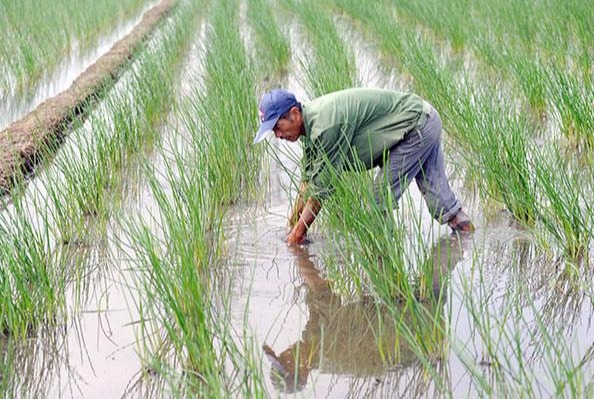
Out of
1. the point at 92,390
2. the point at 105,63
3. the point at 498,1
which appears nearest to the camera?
the point at 92,390

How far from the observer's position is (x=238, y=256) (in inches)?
155

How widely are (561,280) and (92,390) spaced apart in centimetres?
183

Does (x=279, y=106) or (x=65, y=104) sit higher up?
(x=65, y=104)

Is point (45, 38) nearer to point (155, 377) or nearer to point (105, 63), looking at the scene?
point (105, 63)

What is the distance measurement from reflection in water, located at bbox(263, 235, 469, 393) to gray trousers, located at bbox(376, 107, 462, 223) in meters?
0.65

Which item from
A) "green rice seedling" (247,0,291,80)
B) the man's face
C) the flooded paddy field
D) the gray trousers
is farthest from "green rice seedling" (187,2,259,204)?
"green rice seedling" (247,0,291,80)

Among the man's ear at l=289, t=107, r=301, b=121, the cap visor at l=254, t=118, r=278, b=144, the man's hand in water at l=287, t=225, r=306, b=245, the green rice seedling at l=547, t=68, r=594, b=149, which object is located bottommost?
the man's hand in water at l=287, t=225, r=306, b=245

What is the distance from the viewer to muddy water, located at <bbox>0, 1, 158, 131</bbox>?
7.04 m

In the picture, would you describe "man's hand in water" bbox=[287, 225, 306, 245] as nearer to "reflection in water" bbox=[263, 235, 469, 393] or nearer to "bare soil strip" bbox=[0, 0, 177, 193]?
"reflection in water" bbox=[263, 235, 469, 393]

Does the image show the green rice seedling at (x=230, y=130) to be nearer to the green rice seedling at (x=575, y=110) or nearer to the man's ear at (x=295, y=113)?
the man's ear at (x=295, y=113)

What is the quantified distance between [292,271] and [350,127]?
67 cm

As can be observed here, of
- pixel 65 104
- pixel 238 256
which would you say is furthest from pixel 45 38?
pixel 238 256

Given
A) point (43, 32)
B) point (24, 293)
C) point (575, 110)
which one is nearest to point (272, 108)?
point (24, 293)

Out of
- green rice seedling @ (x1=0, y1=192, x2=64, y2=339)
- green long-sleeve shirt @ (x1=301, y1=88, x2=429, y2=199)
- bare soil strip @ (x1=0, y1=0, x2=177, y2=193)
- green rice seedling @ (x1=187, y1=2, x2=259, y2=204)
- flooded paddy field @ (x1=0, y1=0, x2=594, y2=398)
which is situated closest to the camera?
flooded paddy field @ (x1=0, y1=0, x2=594, y2=398)
